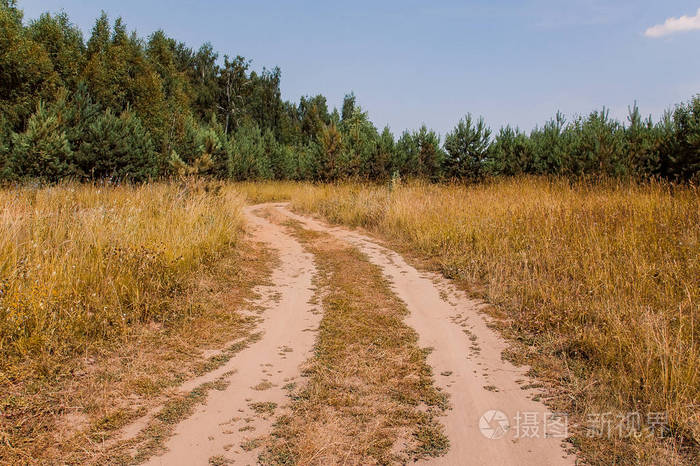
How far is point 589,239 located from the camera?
6.03 m

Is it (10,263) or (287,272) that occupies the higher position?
(10,263)

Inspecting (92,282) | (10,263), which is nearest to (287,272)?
(92,282)

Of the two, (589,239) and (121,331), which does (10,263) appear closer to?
(121,331)

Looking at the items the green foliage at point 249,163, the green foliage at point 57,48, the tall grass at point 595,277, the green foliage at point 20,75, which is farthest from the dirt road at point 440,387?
the green foliage at point 57,48

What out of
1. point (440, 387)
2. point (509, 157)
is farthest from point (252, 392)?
point (509, 157)

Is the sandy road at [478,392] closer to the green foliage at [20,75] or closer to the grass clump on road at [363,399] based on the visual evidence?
the grass clump on road at [363,399]

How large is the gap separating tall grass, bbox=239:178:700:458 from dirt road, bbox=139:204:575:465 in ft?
1.49

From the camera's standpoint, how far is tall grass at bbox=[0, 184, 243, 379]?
11.8 ft

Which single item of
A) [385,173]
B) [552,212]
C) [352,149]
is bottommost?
[552,212]

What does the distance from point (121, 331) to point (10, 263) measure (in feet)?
4.77

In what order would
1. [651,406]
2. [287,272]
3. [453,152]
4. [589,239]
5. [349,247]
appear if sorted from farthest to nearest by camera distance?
[453,152], [349,247], [287,272], [589,239], [651,406]

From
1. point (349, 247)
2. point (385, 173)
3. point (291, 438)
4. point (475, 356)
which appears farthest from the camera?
point (385, 173)

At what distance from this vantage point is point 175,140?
2891 centimetres

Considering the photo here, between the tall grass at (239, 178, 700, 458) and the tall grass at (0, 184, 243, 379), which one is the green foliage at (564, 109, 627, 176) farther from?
the tall grass at (0, 184, 243, 379)
